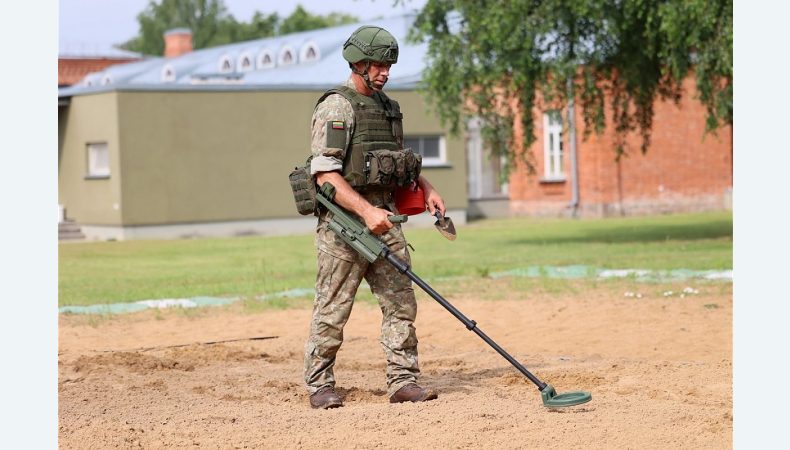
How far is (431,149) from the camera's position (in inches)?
1329

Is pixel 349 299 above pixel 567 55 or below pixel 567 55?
below

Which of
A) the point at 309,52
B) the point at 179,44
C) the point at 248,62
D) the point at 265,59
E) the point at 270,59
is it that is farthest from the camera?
the point at 179,44

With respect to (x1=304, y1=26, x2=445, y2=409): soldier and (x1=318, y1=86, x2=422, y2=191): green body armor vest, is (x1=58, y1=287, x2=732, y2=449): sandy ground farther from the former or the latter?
(x1=318, y1=86, x2=422, y2=191): green body armor vest

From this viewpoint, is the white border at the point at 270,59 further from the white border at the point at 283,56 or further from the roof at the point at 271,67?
the white border at the point at 283,56

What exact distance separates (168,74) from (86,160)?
69.3ft

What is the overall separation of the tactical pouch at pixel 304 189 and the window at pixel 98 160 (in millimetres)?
24147

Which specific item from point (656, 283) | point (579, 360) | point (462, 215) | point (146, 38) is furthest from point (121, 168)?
point (146, 38)

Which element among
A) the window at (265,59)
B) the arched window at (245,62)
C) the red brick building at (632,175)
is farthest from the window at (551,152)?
the arched window at (245,62)

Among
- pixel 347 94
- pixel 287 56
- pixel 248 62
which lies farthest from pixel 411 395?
pixel 248 62

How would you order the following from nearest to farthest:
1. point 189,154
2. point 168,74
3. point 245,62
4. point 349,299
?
point 349,299 < point 189,154 < point 245,62 < point 168,74

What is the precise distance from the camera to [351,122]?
7.25 metres

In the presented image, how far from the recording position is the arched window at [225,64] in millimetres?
50375

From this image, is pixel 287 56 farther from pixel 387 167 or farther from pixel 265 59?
pixel 387 167

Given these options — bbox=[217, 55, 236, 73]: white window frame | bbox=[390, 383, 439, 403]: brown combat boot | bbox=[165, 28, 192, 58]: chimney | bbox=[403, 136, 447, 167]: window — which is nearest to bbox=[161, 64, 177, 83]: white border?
bbox=[217, 55, 236, 73]: white window frame
